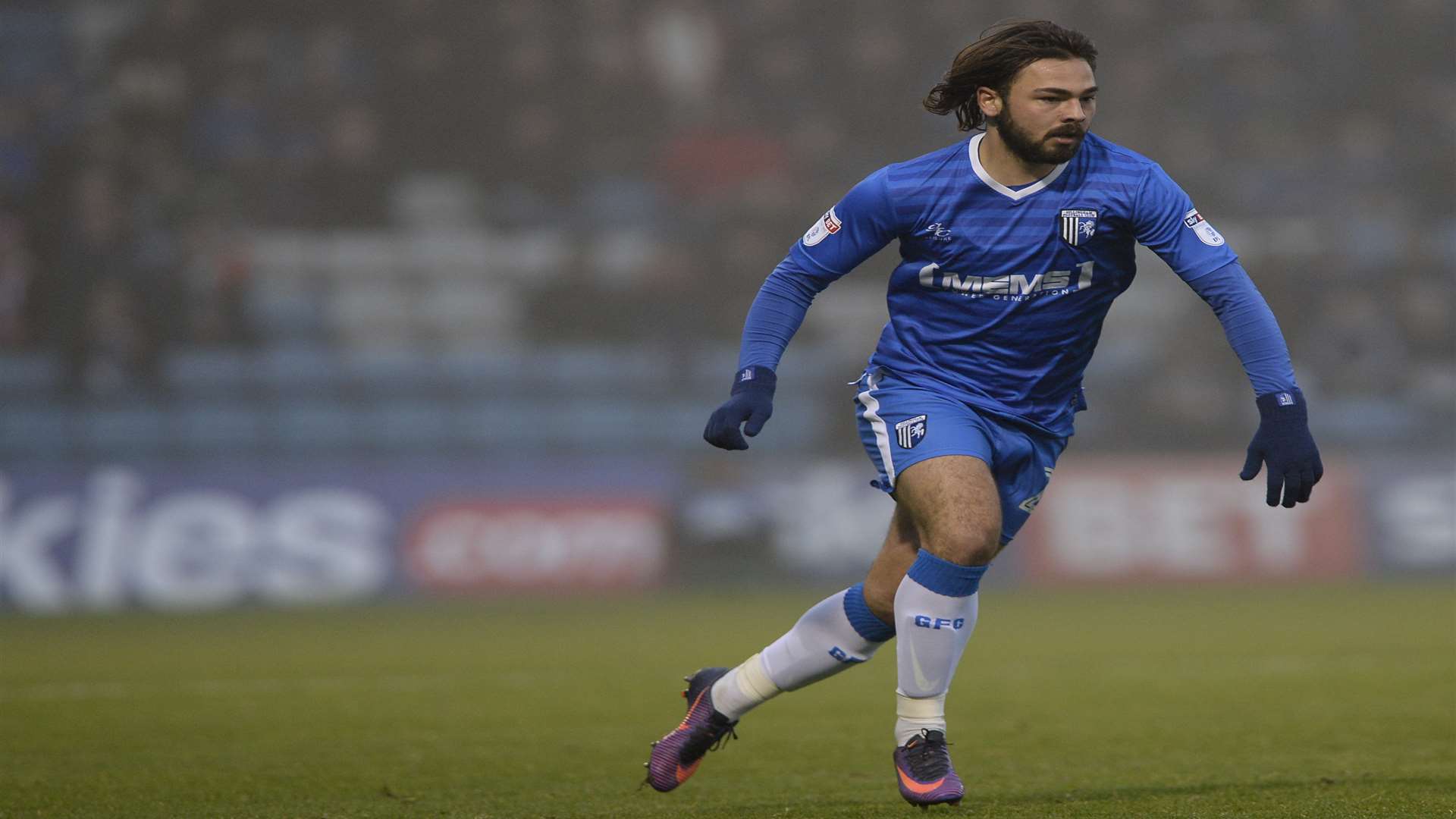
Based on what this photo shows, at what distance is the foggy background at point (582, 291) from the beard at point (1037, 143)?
903 cm

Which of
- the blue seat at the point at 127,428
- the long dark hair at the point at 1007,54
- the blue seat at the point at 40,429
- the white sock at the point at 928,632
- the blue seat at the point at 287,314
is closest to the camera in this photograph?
the white sock at the point at 928,632

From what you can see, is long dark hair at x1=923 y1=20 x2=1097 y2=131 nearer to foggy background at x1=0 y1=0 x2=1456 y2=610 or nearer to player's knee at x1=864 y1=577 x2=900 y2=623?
player's knee at x1=864 y1=577 x2=900 y2=623

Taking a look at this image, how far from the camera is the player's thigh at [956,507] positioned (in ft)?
12.9

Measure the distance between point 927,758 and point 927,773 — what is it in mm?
37

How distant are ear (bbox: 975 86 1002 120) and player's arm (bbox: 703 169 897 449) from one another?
0.28 metres

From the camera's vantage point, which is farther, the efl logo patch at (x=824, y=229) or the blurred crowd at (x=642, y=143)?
the blurred crowd at (x=642, y=143)

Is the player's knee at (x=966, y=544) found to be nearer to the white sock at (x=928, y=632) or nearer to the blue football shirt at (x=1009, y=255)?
the white sock at (x=928, y=632)

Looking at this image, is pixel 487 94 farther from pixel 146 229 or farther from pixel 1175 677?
pixel 1175 677

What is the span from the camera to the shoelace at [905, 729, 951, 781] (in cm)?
392

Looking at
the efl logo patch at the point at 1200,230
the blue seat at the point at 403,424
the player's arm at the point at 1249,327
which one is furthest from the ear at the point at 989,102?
the blue seat at the point at 403,424

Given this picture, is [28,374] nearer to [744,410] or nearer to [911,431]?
[744,410]

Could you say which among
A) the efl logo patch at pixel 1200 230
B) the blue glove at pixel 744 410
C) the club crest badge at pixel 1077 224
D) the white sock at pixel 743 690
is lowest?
the white sock at pixel 743 690

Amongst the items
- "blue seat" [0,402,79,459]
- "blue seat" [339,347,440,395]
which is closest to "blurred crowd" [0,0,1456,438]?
"blue seat" [0,402,79,459]

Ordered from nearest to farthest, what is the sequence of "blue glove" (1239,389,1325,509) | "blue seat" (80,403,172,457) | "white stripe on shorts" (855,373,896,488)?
"blue glove" (1239,389,1325,509)
"white stripe on shorts" (855,373,896,488)
"blue seat" (80,403,172,457)
